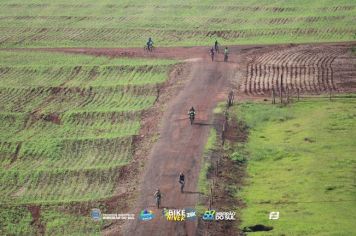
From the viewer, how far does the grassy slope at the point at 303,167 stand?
40.7m

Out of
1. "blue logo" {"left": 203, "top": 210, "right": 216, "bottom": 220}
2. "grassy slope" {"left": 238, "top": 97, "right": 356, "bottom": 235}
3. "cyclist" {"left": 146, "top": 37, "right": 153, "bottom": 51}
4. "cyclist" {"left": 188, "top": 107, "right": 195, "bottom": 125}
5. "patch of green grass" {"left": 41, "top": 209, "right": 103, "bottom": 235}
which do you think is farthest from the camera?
"cyclist" {"left": 146, "top": 37, "right": 153, "bottom": 51}

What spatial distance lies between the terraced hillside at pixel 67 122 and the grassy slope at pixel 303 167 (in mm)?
10397

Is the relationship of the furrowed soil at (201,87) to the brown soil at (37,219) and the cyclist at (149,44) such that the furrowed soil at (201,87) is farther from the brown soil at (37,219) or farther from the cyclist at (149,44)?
the brown soil at (37,219)

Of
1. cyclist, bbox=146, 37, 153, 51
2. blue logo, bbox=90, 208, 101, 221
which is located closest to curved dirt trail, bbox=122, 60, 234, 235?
blue logo, bbox=90, 208, 101, 221

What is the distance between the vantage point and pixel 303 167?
46.8 m

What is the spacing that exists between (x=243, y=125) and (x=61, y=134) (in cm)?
1564

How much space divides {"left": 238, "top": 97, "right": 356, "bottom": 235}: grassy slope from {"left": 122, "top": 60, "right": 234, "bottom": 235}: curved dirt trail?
379cm

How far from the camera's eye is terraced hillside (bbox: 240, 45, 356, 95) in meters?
61.5

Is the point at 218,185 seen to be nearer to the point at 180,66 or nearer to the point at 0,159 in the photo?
the point at 0,159

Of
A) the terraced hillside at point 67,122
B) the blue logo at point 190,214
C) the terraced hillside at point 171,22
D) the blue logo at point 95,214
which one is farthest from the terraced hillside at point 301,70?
the blue logo at point 95,214

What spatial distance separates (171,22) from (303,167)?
41.1 meters

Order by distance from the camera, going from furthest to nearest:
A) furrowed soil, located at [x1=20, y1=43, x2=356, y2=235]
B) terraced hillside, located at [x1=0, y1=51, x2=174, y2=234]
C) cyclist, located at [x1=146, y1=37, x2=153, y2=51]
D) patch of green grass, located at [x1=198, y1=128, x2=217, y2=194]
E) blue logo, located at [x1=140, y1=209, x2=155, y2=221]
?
1. cyclist, located at [x1=146, y1=37, x2=153, y2=51]
2. terraced hillside, located at [x1=0, y1=51, x2=174, y2=234]
3. patch of green grass, located at [x1=198, y1=128, x2=217, y2=194]
4. furrowed soil, located at [x1=20, y1=43, x2=356, y2=235]
5. blue logo, located at [x1=140, y1=209, x2=155, y2=221]

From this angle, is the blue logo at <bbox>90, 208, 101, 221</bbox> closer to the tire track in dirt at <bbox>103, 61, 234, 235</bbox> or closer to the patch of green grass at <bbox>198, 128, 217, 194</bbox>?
the tire track in dirt at <bbox>103, 61, 234, 235</bbox>

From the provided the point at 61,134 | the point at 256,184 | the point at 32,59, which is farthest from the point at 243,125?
the point at 32,59
